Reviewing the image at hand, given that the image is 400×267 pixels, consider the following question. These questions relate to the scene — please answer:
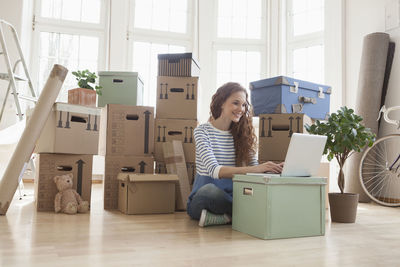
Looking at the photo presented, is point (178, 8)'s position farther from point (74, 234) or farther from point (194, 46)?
point (74, 234)

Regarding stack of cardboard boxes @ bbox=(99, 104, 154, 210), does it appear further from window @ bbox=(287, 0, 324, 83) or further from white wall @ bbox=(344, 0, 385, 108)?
window @ bbox=(287, 0, 324, 83)

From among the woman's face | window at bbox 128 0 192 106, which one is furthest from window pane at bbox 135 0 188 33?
the woman's face

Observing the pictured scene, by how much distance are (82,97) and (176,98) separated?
2.29ft

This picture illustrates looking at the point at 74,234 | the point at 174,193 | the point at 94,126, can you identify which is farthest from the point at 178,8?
the point at 74,234

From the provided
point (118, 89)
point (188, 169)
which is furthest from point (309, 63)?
point (118, 89)

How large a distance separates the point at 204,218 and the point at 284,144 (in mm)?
831

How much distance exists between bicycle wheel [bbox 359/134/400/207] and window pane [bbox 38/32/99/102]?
330 centimetres

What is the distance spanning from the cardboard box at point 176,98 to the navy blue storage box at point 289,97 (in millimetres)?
490

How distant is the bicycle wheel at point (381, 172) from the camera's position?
3428 mm

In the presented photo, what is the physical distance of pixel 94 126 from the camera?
271cm

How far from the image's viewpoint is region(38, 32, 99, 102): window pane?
15.4 feet

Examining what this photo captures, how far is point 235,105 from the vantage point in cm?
224

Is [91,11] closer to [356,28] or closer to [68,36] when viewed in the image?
[68,36]

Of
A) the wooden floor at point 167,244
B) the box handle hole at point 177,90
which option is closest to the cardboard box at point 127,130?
the box handle hole at point 177,90
